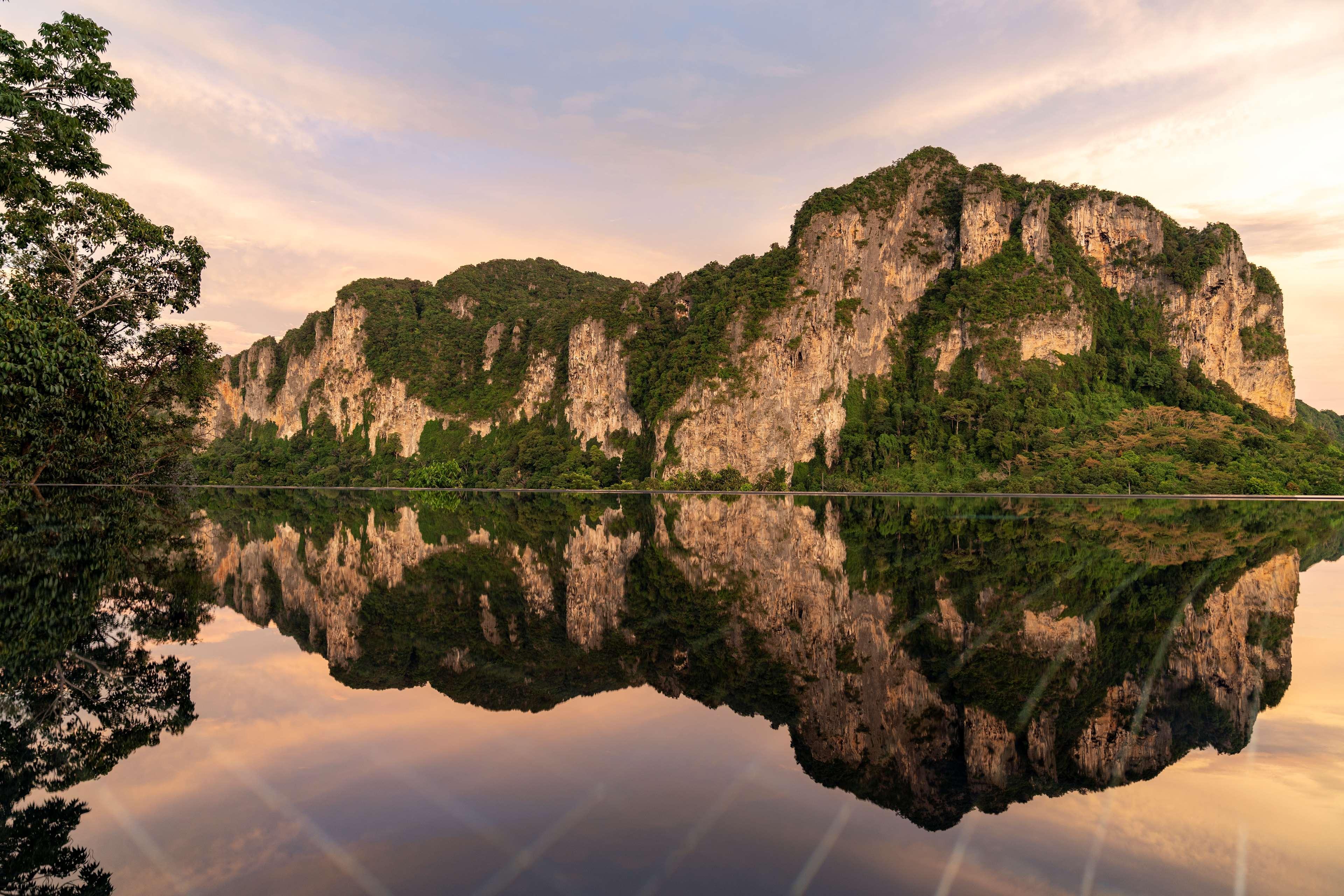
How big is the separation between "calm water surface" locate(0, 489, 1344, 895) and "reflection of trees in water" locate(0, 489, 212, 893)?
0.04 metres

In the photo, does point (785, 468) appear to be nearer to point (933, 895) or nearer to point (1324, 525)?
point (1324, 525)

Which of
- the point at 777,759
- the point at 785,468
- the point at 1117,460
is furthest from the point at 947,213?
the point at 777,759

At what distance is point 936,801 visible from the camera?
4605 mm

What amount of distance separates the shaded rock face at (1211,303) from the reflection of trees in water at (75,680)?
125510mm

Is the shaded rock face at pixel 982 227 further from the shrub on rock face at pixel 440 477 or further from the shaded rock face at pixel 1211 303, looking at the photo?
the shrub on rock face at pixel 440 477

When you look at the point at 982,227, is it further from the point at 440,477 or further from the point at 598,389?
the point at 440,477

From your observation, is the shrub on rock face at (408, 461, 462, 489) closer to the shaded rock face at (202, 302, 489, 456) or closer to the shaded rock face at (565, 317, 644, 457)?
the shaded rock face at (565, 317, 644, 457)

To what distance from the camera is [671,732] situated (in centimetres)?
580

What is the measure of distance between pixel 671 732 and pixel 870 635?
3977mm

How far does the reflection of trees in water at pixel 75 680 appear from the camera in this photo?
3746 mm

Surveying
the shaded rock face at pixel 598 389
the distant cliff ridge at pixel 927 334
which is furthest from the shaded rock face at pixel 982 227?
the shaded rock face at pixel 598 389

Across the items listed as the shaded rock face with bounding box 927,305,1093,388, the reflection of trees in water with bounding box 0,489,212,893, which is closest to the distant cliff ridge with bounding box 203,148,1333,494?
the shaded rock face with bounding box 927,305,1093,388

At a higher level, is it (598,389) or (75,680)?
(598,389)

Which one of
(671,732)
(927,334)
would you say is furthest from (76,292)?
(927,334)
